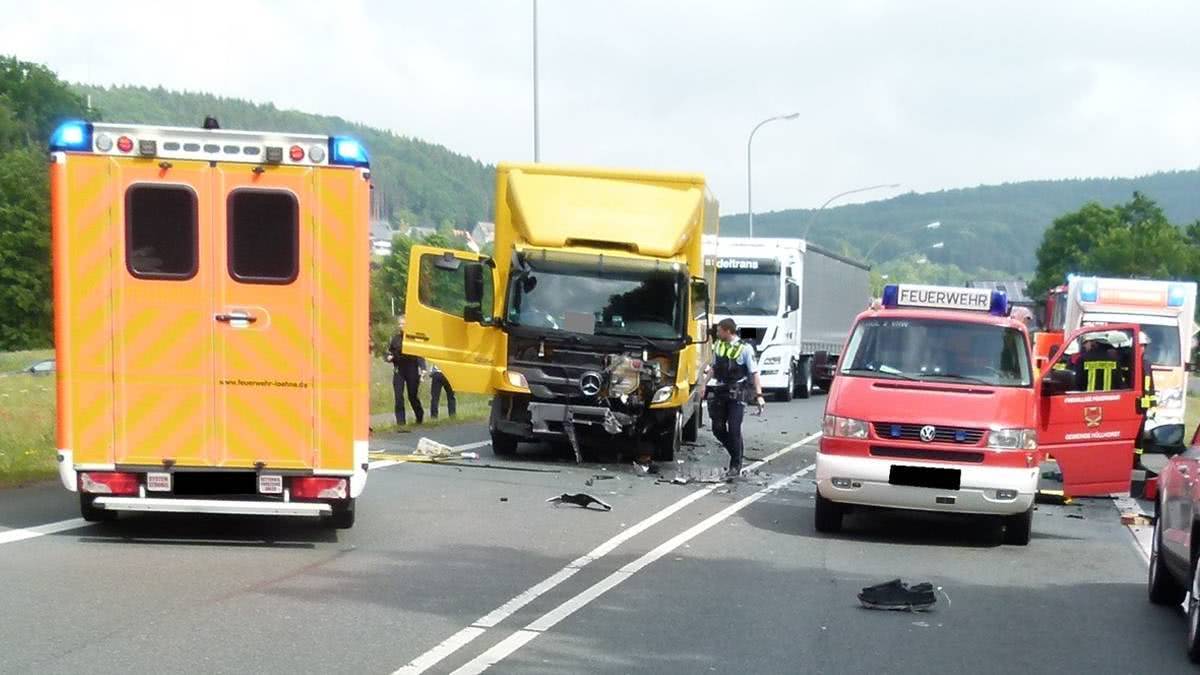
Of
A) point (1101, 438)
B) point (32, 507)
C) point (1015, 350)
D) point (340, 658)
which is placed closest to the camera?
point (340, 658)

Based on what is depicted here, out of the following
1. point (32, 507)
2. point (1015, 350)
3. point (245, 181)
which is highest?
point (245, 181)

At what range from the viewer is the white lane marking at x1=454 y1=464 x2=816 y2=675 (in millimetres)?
7570

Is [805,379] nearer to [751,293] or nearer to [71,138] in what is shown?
[751,293]

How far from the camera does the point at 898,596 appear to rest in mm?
9797

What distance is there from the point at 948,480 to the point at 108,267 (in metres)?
6.74

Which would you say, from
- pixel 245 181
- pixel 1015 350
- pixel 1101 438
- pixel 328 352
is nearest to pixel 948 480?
pixel 1015 350

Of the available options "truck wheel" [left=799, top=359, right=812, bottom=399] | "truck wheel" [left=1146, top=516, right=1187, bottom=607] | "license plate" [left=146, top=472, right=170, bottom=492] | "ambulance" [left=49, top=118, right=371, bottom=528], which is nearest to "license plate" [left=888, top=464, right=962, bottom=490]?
"truck wheel" [left=1146, top=516, right=1187, bottom=607]

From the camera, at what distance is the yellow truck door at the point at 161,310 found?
34.5ft

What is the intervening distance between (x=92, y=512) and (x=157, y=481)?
88 centimetres

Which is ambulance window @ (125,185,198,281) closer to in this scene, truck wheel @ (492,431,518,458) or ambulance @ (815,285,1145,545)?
ambulance @ (815,285,1145,545)

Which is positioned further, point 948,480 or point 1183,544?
point 948,480

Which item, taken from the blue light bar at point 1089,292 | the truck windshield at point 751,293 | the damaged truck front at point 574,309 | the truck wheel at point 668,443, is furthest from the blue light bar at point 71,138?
the truck windshield at point 751,293

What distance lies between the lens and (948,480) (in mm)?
12531

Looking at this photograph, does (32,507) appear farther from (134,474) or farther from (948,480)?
(948,480)
